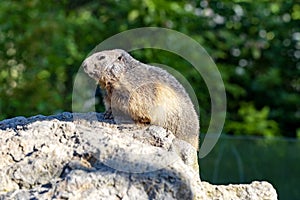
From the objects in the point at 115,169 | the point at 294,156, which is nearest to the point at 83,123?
the point at 115,169

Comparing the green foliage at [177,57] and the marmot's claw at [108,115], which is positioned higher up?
the green foliage at [177,57]

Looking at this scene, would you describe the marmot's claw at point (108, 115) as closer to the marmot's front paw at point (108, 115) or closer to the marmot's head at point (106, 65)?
the marmot's front paw at point (108, 115)

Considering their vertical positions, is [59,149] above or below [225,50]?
below

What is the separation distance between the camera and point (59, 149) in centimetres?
308

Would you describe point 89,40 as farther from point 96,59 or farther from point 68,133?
point 68,133

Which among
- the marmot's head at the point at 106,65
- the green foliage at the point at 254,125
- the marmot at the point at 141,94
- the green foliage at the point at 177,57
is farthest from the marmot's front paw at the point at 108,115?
the green foliage at the point at 254,125

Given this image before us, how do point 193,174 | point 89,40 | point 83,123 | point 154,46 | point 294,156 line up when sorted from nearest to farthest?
point 193,174 → point 83,123 → point 294,156 → point 154,46 → point 89,40

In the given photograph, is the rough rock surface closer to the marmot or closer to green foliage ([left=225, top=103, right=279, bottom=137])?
the marmot

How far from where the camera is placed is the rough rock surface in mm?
2814

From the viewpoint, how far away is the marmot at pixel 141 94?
12.3ft

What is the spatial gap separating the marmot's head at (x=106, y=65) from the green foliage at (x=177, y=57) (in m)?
3.99

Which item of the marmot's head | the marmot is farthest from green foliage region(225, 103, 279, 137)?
the marmot's head

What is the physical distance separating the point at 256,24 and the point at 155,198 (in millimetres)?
6893

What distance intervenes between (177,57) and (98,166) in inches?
207
